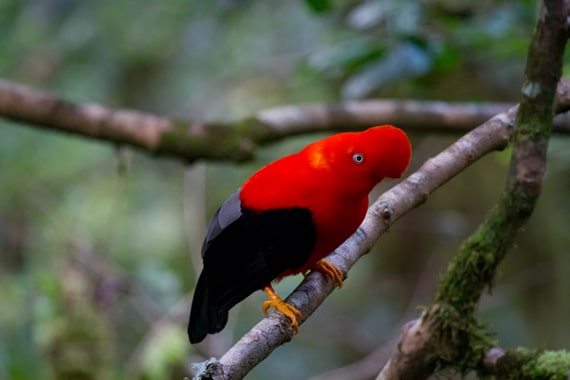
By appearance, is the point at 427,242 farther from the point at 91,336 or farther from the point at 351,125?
the point at 91,336

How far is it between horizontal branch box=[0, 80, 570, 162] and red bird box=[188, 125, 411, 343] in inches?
52.3

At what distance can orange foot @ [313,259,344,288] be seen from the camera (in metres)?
2.22

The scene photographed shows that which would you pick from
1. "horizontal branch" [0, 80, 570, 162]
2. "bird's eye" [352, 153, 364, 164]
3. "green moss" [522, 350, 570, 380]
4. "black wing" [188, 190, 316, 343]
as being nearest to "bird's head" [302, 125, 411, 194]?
"bird's eye" [352, 153, 364, 164]

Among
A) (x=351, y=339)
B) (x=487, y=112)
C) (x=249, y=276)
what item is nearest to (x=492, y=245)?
(x=249, y=276)

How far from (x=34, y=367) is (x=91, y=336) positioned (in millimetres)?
838

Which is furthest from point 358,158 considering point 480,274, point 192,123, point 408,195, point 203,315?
point 192,123

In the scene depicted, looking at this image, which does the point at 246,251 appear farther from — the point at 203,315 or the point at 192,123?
the point at 192,123

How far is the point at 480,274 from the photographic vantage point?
2.16 metres

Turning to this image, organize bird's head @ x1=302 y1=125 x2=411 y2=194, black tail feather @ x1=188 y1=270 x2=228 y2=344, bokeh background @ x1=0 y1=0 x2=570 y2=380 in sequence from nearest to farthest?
1. bird's head @ x1=302 y1=125 x2=411 y2=194
2. black tail feather @ x1=188 y1=270 x2=228 y2=344
3. bokeh background @ x1=0 y1=0 x2=570 y2=380

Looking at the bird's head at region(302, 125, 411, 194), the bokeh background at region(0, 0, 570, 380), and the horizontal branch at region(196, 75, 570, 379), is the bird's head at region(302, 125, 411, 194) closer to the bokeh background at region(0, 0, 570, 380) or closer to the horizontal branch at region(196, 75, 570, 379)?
the horizontal branch at region(196, 75, 570, 379)

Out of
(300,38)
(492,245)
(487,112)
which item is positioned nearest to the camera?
(492,245)

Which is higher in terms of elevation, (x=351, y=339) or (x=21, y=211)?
(x=351, y=339)

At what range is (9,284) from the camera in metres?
4.26

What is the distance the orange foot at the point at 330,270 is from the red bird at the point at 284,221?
0.31 feet
